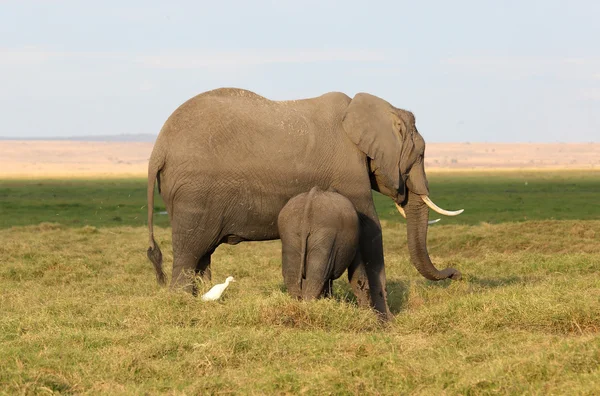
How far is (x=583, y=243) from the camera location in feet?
55.2

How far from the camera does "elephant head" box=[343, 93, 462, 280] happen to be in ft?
34.8

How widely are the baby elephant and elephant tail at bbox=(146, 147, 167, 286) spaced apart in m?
1.49


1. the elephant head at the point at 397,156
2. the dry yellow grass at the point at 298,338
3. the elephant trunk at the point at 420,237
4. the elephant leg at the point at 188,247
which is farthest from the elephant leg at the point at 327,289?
the elephant trunk at the point at 420,237

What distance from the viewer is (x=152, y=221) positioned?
34.5 feet

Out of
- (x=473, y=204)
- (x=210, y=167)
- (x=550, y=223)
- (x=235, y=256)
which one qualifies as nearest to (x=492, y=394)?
(x=210, y=167)

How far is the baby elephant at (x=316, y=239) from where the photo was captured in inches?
372

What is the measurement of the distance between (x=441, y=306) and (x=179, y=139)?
3240 mm

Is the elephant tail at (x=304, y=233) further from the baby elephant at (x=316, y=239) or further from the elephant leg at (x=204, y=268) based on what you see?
the elephant leg at (x=204, y=268)

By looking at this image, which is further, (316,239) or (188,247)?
(188,247)

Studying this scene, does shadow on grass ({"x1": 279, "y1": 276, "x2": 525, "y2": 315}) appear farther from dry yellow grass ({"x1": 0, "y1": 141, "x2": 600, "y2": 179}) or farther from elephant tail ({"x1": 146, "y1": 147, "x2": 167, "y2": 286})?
dry yellow grass ({"x1": 0, "y1": 141, "x2": 600, "y2": 179})

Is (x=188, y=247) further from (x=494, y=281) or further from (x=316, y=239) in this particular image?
(x=494, y=281)

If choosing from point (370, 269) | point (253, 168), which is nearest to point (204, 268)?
point (253, 168)

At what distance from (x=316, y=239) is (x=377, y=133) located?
5.95 feet

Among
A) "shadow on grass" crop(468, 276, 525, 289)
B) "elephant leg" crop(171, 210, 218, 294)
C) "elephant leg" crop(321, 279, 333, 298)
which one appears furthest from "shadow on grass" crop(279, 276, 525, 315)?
"elephant leg" crop(171, 210, 218, 294)
